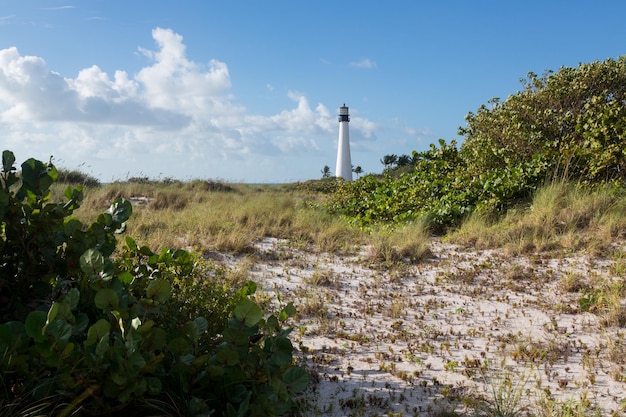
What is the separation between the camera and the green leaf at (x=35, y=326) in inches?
86.1

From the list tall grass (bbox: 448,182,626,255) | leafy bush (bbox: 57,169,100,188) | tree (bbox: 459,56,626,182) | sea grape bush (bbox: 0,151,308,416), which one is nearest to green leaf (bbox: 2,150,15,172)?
sea grape bush (bbox: 0,151,308,416)

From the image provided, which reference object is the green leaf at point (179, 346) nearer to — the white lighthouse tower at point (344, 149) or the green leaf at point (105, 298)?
the green leaf at point (105, 298)

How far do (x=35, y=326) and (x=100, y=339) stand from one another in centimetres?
28

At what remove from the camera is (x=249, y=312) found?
259 centimetres

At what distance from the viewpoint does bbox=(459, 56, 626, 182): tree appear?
31.9 feet

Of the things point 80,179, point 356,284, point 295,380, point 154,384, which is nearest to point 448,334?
point 356,284

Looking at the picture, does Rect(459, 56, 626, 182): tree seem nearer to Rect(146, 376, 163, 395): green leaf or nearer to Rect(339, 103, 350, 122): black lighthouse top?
Rect(146, 376, 163, 395): green leaf

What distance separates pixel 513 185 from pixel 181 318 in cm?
815

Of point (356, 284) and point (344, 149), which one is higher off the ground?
point (344, 149)

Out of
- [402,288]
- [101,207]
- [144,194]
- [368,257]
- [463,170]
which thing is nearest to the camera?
[402,288]

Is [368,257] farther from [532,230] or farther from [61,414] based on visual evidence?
[61,414]

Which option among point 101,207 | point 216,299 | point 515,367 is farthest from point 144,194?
point 515,367

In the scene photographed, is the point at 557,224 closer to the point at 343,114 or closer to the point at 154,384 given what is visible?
the point at 154,384

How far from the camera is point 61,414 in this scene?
7.70ft
